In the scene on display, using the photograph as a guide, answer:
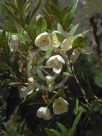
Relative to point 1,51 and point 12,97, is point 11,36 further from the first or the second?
point 12,97

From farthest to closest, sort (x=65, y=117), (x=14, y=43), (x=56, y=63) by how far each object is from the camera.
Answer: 1. (x=65, y=117)
2. (x=14, y=43)
3. (x=56, y=63)

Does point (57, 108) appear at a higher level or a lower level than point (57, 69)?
lower

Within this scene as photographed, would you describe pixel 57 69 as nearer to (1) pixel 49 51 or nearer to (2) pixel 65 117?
(1) pixel 49 51

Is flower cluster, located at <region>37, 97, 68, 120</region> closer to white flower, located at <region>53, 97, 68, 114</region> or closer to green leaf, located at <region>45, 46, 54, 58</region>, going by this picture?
white flower, located at <region>53, 97, 68, 114</region>

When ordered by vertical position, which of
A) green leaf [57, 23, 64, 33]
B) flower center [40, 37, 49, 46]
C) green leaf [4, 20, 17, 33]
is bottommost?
flower center [40, 37, 49, 46]

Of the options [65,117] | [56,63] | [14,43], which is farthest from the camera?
[65,117]

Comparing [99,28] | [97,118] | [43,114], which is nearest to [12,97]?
[97,118]

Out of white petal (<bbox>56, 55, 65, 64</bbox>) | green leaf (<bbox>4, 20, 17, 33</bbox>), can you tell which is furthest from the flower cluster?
green leaf (<bbox>4, 20, 17, 33</bbox>)

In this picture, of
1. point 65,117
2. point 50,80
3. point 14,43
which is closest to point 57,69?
point 50,80
